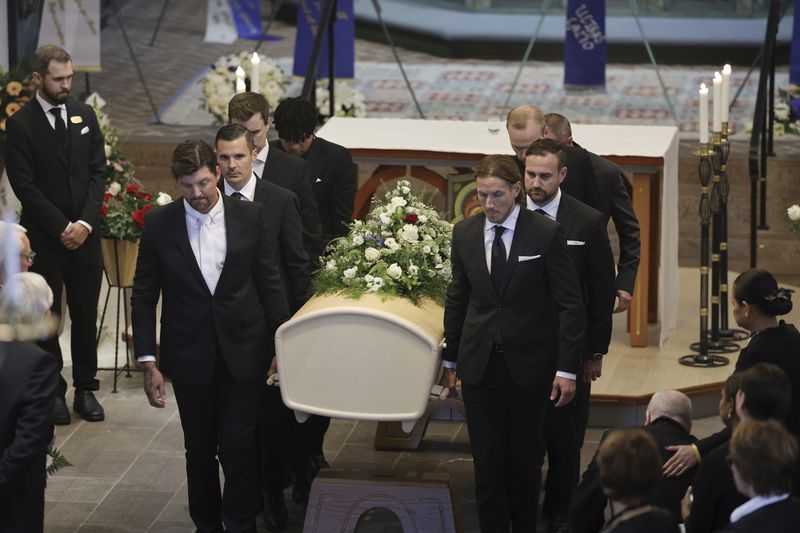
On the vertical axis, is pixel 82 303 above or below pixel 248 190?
below

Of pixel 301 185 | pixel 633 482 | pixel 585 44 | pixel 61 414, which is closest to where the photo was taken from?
pixel 633 482

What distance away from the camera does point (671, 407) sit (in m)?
4.93

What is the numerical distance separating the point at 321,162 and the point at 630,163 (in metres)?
1.76

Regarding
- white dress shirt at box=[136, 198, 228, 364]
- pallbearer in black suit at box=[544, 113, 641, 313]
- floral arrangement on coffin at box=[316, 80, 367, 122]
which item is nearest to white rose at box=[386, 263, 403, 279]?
white dress shirt at box=[136, 198, 228, 364]

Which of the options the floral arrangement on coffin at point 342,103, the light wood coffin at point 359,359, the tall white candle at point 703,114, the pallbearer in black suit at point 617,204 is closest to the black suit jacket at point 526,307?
the light wood coffin at point 359,359

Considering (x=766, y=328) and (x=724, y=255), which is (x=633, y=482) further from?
(x=724, y=255)

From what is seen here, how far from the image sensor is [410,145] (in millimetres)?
7891

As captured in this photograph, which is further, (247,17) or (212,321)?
(247,17)

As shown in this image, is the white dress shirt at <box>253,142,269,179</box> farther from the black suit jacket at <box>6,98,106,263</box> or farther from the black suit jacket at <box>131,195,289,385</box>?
the black suit jacket at <box>6,98,106,263</box>

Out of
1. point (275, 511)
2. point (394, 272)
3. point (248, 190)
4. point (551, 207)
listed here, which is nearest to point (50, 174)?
point (248, 190)

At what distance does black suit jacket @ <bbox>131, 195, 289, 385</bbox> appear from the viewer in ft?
17.9

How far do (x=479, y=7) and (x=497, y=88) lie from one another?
3.17 feet

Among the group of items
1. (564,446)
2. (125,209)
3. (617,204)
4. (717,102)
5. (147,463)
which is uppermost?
(717,102)

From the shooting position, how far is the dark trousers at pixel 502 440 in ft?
17.7
